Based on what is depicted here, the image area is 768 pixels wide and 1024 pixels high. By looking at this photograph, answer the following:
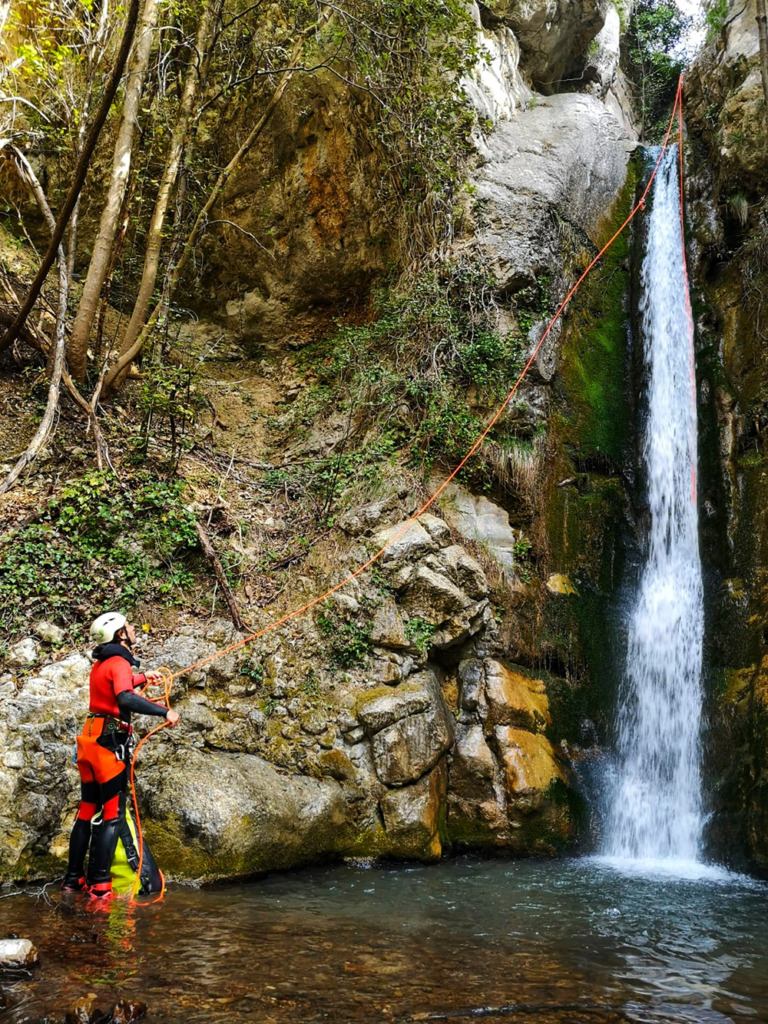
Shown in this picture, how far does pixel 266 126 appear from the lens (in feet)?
33.3

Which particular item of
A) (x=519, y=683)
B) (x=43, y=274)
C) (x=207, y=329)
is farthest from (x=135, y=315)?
(x=519, y=683)

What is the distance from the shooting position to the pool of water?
2.92 metres

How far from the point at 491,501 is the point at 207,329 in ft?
17.5

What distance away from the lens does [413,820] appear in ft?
18.7

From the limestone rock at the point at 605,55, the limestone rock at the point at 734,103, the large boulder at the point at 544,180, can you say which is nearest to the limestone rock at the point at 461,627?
the large boulder at the point at 544,180

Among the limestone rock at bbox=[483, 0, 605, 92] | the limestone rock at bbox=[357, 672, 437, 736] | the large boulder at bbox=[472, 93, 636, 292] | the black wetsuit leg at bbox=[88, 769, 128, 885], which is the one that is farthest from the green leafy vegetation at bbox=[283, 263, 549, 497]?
the limestone rock at bbox=[483, 0, 605, 92]

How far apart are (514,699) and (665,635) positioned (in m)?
1.96

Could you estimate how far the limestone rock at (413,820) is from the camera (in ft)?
18.5

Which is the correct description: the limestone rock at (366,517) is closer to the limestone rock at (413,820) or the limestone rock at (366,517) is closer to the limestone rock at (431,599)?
the limestone rock at (431,599)

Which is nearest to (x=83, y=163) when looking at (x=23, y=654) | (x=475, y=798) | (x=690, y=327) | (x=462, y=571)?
(x=23, y=654)

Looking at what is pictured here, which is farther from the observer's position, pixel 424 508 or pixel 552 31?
pixel 552 31

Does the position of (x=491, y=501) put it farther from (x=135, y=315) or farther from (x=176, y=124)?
(x=176, y=124)

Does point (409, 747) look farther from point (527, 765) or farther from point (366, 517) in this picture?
point (366, 517)

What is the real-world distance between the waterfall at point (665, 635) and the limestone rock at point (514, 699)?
0.93 m
